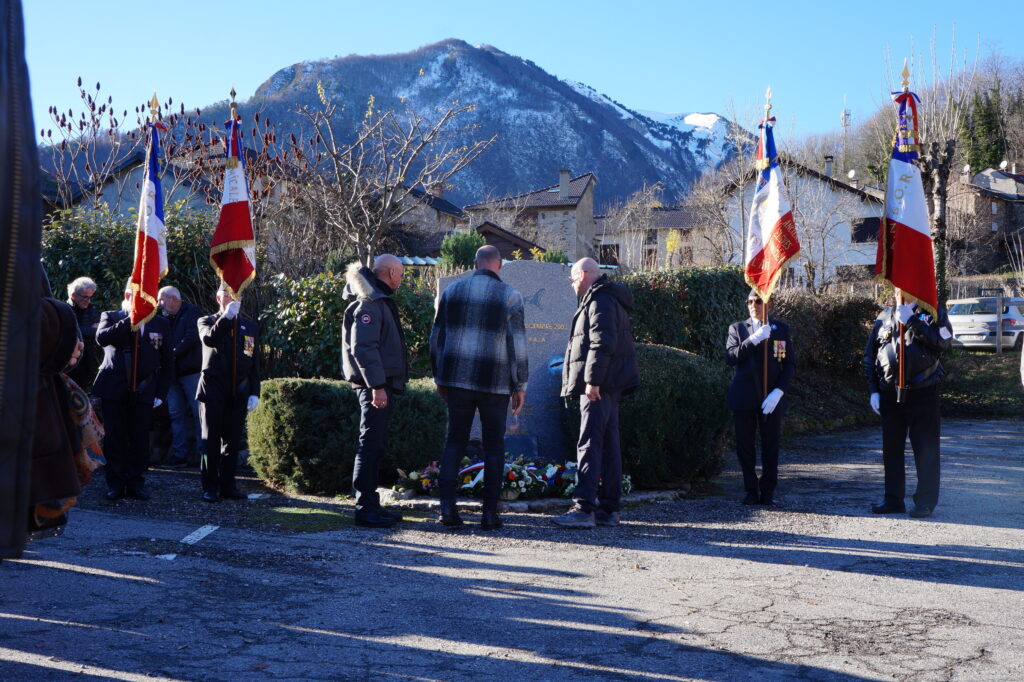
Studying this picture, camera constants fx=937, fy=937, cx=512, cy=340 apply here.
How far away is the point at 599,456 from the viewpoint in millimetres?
7449

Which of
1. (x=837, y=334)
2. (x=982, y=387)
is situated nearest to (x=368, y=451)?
(x=837, y=334)

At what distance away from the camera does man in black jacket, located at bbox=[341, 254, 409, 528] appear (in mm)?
7062

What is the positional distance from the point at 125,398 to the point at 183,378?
1.93m

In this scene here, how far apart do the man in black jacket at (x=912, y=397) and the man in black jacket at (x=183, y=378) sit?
6.37 m

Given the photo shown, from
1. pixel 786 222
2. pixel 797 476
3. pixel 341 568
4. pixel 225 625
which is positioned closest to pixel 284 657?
pixel 225 625

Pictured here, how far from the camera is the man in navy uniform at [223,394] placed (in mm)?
8258

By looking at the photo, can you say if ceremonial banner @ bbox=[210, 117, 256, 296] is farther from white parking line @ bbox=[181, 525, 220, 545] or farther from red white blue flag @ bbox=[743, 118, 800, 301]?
red white blue flag @ bbox=[743, 118, 800, 301]

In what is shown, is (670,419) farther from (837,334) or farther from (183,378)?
(837,334)

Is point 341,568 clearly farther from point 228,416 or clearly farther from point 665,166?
point 665,166

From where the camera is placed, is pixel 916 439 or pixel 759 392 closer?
pixel 916 439

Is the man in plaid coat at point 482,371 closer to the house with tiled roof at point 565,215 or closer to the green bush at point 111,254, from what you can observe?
the green bush at point 111,254

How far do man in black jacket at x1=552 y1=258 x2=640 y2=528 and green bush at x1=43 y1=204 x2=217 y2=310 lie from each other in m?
7.82

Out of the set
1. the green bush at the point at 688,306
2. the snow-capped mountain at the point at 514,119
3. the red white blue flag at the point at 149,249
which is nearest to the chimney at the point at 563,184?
the green bush at the point at 688,306

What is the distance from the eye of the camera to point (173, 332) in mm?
9781
